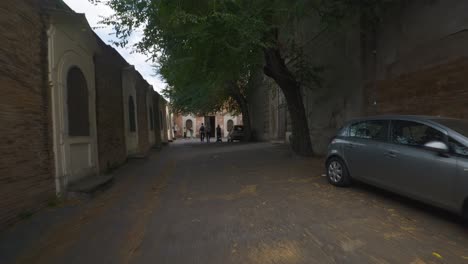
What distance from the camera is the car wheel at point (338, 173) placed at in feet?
18.1

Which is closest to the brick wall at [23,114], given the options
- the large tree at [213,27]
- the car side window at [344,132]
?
the large tree at [213,27]

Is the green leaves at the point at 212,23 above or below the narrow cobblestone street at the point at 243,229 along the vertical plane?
above

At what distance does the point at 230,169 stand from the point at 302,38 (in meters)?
7.72

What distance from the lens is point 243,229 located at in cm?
363

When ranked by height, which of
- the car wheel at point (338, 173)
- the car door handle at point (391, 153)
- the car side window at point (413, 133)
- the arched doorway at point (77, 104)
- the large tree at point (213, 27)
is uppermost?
the large tree at point (213, 27)

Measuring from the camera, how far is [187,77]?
10.0m

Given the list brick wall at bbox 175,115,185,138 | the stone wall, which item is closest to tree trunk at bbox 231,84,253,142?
the stone wall

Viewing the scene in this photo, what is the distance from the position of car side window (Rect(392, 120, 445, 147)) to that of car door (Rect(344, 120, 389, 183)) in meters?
0.19

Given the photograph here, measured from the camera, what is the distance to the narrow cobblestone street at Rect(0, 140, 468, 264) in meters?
2.96

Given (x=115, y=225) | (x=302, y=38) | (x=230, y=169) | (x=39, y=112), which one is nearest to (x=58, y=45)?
A: (x=39, y=112)

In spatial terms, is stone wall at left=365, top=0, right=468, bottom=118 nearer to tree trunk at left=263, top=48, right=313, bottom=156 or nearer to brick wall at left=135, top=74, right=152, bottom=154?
tree trunk at left=263, top=48, right=313, bottom=156

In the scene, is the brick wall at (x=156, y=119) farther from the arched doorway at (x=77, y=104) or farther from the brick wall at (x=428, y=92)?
the brick wall at (x=428, y=92)

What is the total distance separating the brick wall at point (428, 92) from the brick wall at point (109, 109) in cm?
860

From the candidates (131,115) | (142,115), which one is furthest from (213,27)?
(142,115)
